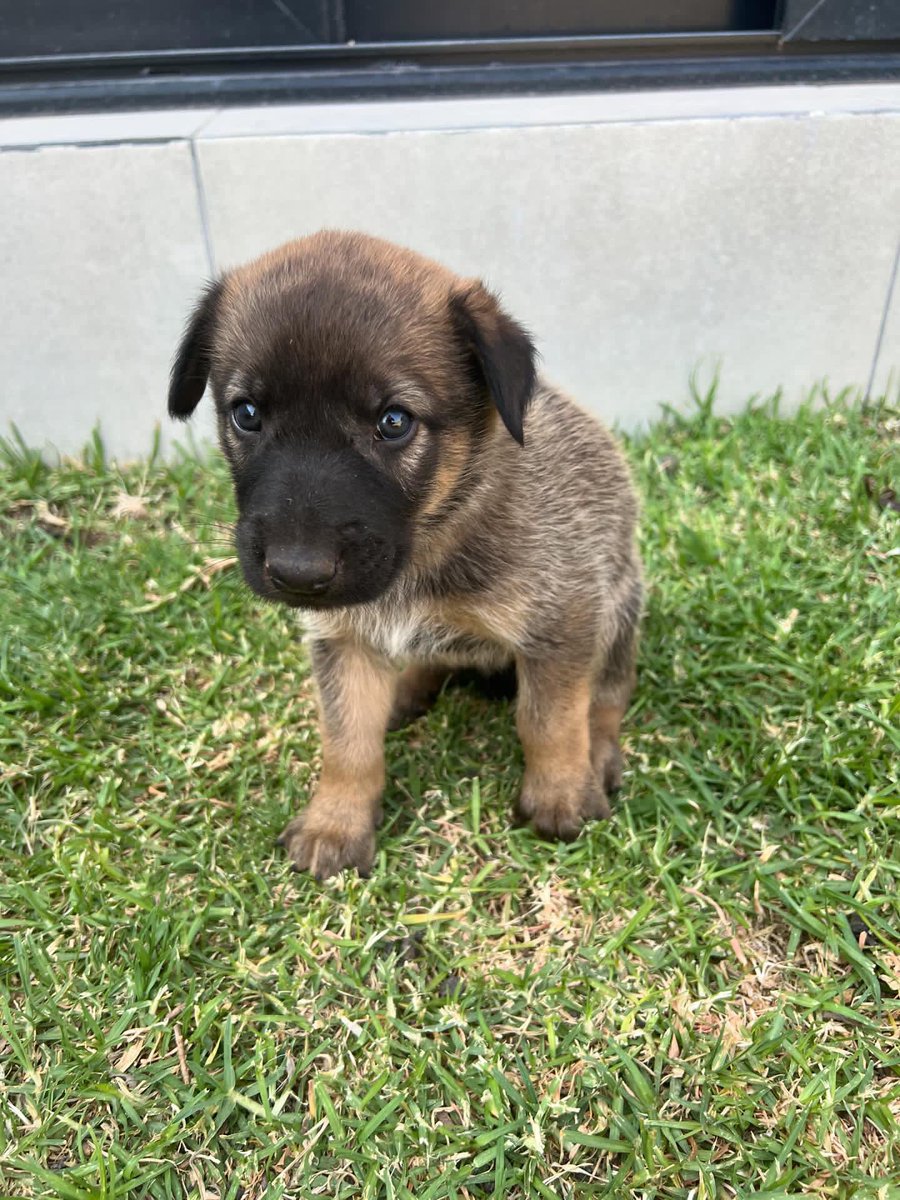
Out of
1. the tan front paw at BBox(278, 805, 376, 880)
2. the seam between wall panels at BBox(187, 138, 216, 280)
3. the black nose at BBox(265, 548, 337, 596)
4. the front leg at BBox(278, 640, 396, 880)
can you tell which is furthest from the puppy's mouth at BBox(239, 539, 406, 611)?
Answer: the seam between wall panels at BBox(187, 138, 216, 280)

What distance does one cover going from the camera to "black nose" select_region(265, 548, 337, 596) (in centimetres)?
193

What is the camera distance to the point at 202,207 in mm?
3996

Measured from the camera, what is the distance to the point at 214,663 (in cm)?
333

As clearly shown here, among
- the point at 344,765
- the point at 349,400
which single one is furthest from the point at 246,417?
the point at 344,765

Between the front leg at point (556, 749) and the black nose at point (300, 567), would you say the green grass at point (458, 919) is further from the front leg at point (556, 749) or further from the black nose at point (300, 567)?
the black nose at point (300, 567)

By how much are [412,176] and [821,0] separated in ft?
6.43

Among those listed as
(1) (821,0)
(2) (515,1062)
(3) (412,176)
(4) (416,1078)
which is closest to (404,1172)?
(4) (416,1078)

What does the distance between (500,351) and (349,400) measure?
373 mm

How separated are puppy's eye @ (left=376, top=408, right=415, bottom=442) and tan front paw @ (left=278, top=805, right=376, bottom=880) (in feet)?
3.45

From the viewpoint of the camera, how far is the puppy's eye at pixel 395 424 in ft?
6.92

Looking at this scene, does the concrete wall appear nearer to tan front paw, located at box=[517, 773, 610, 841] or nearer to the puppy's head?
the puppy's head

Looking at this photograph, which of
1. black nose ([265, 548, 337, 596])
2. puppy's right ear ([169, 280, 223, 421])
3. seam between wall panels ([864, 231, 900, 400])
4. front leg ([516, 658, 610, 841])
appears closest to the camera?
black nose ([265, 548, 337, 596])

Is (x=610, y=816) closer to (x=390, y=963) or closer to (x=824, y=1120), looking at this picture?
(x=390, y=963)

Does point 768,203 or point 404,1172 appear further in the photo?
point 768,203
